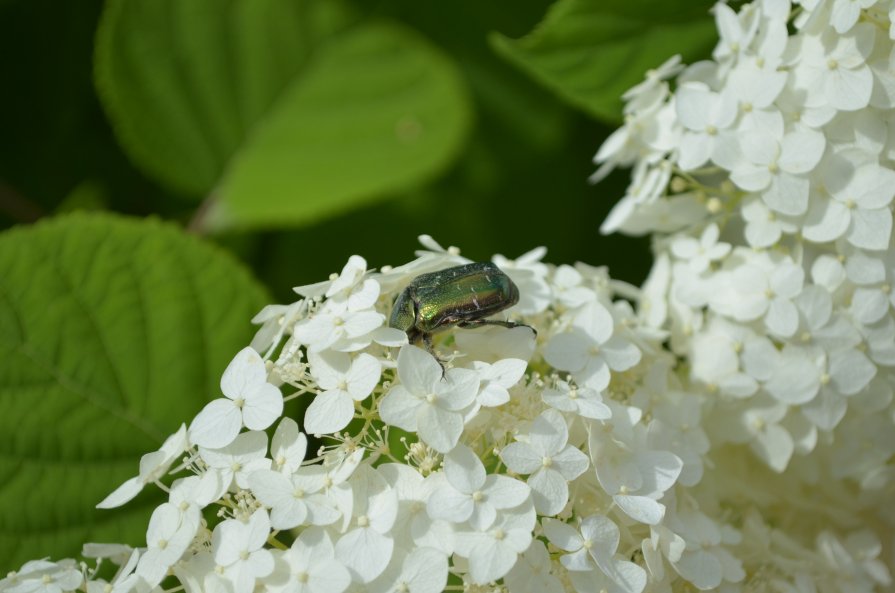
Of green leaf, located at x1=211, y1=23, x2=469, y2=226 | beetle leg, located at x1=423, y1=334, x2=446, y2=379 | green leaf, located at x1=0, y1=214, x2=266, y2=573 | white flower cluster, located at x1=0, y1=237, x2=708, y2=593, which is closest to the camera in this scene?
white flower cluster, located at x1=0, y1=237, x2=708, y2=593

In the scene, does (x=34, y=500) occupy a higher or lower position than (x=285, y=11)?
lower

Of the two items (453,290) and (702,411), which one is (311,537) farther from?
(702,411)

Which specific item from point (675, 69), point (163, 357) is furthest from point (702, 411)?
point (163, 357)

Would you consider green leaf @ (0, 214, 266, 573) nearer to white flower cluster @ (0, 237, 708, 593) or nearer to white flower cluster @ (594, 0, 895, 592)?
white flower cluster @ (0, 237, 708, 593)

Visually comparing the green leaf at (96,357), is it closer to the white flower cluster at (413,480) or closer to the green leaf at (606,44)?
the white flower cluster at (413,480)

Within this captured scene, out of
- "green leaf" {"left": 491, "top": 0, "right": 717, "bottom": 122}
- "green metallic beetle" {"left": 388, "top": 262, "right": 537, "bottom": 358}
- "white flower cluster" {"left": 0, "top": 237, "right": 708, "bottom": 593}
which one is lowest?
"white flower cluster" {"left": 0, "top": 237, "right": 708, "bottom": 593}

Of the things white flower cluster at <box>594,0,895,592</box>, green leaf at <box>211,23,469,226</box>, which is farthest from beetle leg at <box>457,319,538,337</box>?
green leaf at <box>211,23,469,226</box>
